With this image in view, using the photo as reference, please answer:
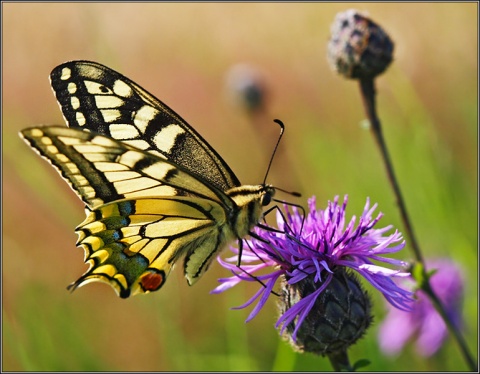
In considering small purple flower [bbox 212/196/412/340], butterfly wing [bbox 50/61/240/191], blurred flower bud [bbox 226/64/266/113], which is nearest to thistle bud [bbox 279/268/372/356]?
small purple flower [bbox 212/196/412/340]

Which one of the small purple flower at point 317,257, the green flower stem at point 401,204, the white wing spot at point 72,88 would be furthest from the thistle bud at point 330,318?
the white wing spot at point 72,88

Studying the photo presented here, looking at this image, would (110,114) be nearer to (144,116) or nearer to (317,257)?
(144,116)

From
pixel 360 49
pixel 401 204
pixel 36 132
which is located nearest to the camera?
pixel 36 132

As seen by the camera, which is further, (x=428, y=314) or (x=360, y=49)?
(x=428, y=314)

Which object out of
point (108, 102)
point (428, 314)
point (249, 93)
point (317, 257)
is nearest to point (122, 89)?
point (108, 102)

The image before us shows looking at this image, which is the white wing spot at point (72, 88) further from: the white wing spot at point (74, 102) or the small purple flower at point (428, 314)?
the small purple flower at point (428, 314)

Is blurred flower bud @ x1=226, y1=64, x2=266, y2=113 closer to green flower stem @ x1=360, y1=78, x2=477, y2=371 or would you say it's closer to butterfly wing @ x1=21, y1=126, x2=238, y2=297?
green flower stem @ x1=360, y1=78, x2=477, y2=371
